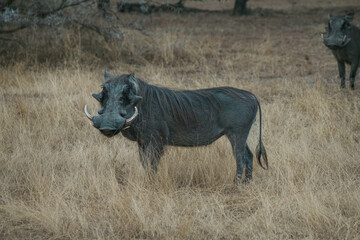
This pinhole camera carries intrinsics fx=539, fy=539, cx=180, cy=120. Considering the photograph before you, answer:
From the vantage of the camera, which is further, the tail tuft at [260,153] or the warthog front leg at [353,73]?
the warthog front leg at [353,73]

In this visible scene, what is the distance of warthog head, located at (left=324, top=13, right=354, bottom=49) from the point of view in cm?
768

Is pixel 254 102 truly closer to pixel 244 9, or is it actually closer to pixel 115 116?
pixel 115 116

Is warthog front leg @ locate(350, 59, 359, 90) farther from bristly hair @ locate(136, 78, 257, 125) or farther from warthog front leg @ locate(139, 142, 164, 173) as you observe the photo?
warthog front leg @ locate(139, 142, 164, 173)

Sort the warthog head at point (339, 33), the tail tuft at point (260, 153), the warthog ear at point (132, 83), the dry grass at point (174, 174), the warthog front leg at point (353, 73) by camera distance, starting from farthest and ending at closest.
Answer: the warthog front leg at point (353, 73) → the warthog head at point (339, 33) → the tail tuft at point (260, 153) → the warthog ear at point (132, 83) → the dry grass at point (174, 174)

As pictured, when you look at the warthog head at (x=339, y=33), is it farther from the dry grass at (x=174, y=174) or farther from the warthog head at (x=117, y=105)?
the warthog head at (x=117, y=105)

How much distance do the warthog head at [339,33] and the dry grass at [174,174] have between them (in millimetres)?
643

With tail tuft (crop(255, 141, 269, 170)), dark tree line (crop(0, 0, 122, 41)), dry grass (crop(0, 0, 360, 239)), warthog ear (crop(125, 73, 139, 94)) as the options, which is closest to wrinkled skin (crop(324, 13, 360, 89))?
dry grass (crop(0, 0, 360, 239))

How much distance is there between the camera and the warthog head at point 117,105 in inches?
147

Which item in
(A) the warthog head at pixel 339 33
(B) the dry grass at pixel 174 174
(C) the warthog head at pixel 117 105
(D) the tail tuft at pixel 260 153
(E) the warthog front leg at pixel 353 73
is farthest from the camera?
(E) the warthog front leg at pixel 353 73

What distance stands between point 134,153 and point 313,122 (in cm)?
221

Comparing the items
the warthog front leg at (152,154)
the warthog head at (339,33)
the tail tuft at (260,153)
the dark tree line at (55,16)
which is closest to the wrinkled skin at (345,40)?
the warthog head at (339,33)

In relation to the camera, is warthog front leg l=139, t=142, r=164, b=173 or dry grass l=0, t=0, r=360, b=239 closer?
dry grass l=0, t=0, r=360, b=239

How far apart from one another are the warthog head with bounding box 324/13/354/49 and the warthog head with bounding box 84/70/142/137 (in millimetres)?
4574

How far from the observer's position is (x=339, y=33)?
771 centimetres
